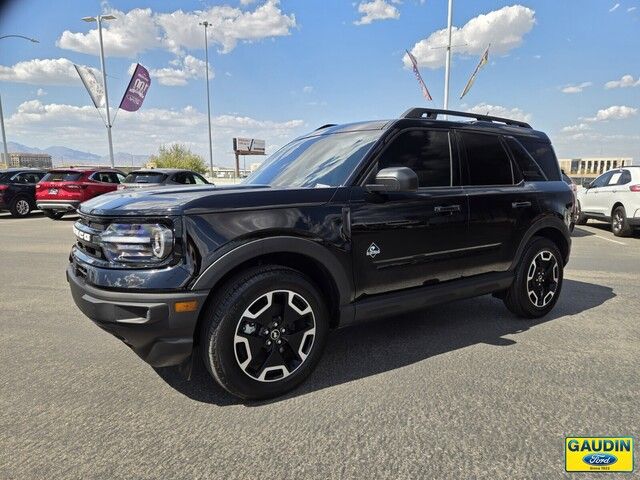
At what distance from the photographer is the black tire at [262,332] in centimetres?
258

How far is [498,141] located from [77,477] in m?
4.08

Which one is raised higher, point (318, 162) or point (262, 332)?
point (318, 162)

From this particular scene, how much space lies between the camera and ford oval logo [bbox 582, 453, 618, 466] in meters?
2.21

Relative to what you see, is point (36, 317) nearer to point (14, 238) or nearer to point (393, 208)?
point (393, 208)

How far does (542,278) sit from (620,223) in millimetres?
8368

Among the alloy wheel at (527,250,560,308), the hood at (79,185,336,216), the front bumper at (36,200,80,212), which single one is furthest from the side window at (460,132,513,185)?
the front bumper at (36,200,80,212)

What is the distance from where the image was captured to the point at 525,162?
4359 mm

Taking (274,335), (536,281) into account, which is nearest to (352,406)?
(274,335)

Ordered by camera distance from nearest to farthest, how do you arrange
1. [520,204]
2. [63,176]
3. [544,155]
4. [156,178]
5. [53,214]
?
1. [520,204]
2. [544,155]
3. [156,178]
4. [63,176]
5. [53,214]

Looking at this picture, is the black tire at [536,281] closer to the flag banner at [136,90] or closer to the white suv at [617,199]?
the white suv at [617,199]

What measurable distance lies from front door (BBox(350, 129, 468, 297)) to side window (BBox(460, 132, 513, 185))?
0.71 feet

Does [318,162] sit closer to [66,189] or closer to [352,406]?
[352,406]

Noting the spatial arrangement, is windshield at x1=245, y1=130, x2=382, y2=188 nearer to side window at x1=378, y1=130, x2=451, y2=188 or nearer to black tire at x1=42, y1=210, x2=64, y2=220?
side window at x1=378, y1=130, x2=451, y2=188

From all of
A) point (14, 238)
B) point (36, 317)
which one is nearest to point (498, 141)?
point (36, 317)
